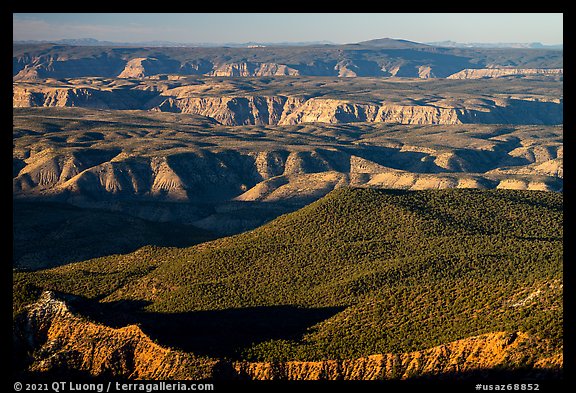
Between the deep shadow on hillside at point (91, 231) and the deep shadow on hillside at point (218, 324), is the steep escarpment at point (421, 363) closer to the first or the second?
the deep shadow on hillside at point (218, 324)

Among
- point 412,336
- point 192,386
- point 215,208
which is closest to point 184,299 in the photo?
point 412,336

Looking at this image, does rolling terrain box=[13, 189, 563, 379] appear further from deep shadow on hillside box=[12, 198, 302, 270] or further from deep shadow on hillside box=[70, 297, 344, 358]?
deep shadow on hillside box=[12, 198, 302, 270]

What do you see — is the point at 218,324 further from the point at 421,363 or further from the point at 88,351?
the point at 421,363

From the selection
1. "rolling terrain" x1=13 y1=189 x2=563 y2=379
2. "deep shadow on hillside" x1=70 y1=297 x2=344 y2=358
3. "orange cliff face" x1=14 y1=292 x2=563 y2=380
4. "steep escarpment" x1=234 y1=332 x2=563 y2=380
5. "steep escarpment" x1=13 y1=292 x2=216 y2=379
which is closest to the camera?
"steep escarpment" x1=234 y1=332 x2=563 y2=380

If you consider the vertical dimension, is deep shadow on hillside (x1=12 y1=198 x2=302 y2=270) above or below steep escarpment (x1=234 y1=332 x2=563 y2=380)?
below

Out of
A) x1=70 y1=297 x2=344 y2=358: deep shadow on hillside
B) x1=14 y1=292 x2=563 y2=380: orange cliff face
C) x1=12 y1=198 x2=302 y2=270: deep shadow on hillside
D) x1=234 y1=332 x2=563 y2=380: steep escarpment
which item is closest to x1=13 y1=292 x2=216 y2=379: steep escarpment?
x1=14 y1=292 x2=563 y2=380: orange cliff face

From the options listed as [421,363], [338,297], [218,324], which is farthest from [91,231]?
[421,363]
